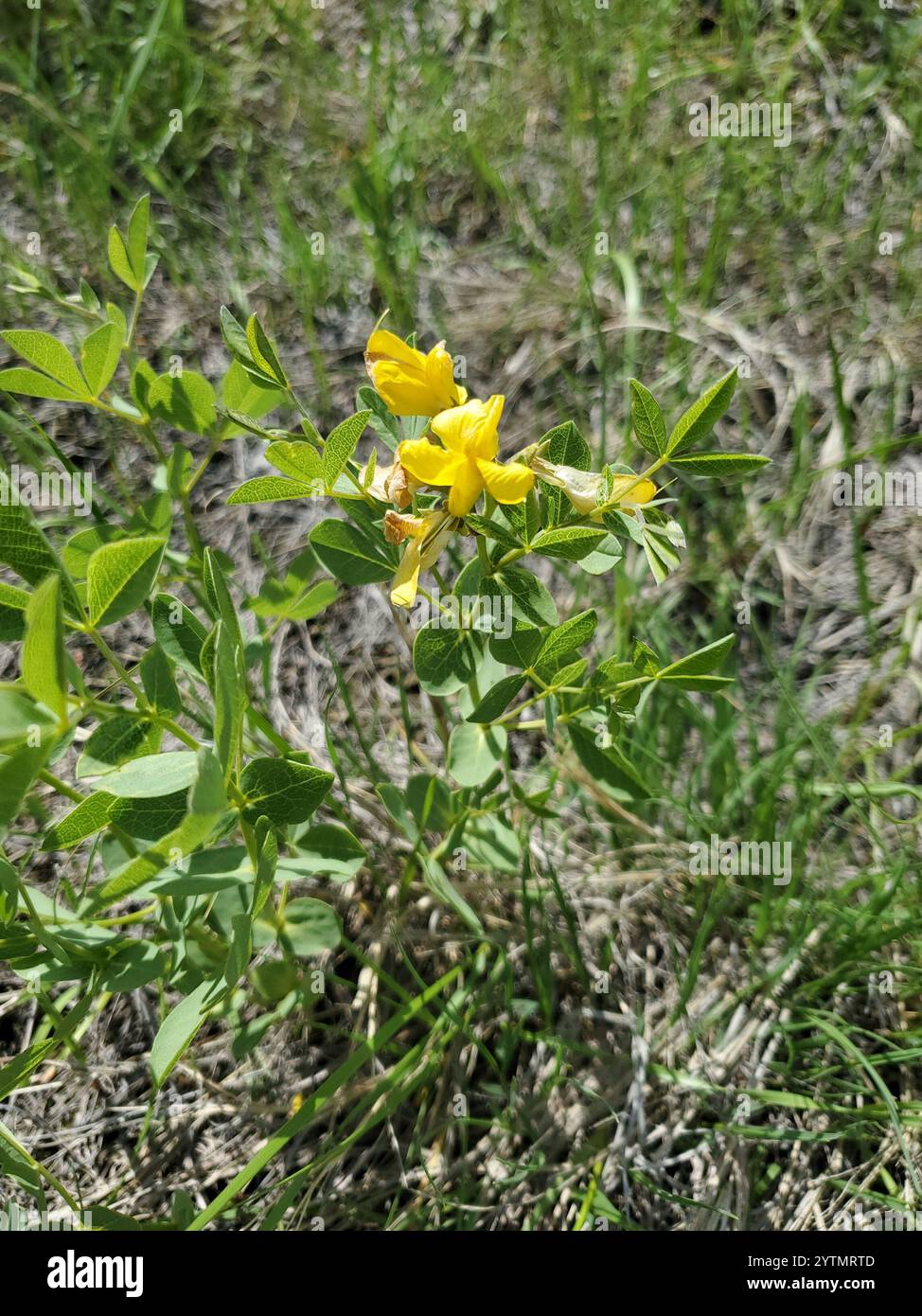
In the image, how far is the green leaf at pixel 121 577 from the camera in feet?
3.59

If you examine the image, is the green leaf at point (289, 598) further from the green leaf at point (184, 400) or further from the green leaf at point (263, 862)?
the green leaf at point (263, 862)

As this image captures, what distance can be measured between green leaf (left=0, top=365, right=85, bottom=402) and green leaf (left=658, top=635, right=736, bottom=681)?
915 millimetres

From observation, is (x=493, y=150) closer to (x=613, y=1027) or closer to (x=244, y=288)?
(x=244, y=288)

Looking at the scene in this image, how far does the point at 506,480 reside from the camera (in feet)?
3.44

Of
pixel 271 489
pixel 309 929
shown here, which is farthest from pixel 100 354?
pixel 309 929

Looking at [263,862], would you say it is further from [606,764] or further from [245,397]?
[245,397]

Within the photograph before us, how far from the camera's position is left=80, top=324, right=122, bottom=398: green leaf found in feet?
4.27

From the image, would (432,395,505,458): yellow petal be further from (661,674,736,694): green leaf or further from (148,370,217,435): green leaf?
(148,370,217,435): green leaf
